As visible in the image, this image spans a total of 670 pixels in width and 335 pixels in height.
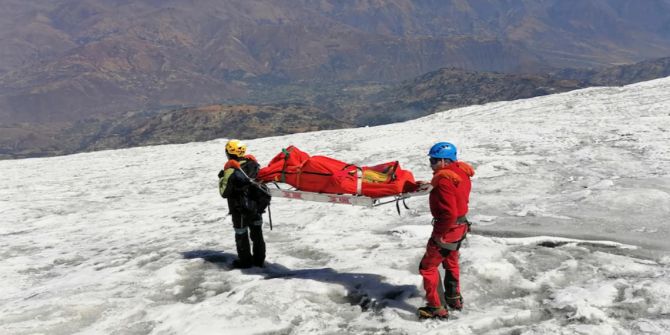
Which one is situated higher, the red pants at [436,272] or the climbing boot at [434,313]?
the red pants at [436,272]

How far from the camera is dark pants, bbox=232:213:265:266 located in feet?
29.5

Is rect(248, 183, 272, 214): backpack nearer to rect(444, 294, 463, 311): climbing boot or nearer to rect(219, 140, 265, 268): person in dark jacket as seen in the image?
rect(219, 140, 265, 268): person in dark jacket

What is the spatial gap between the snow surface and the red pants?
1.12 feet

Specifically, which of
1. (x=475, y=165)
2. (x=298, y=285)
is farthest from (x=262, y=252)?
(x=475, y=165)

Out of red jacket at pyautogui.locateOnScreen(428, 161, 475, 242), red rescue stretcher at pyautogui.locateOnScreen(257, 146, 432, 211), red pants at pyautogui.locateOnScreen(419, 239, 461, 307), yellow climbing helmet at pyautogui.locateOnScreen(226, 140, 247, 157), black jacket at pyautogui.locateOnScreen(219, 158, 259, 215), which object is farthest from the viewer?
yellow climbing helmet at pyautogui.locateOnScreen(226, 140, 247, 157)

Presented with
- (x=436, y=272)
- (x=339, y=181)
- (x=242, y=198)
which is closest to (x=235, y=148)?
(x=242, y=198)

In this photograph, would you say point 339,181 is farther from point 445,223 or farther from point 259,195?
point 445,223

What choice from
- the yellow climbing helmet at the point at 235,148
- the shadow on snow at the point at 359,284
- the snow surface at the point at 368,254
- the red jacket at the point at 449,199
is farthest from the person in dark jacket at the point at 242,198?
the red jacket at the point at 449,199

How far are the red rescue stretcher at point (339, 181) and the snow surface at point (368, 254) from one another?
1.40 metres

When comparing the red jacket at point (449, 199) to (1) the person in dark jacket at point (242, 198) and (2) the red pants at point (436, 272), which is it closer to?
(2) the red pants at point (436, 272)

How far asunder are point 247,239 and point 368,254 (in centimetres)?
240

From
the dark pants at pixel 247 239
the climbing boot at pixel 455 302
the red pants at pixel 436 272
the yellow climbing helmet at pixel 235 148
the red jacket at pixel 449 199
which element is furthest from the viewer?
the dark pants at pixel 247 239

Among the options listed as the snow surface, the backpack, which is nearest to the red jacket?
the snow surface

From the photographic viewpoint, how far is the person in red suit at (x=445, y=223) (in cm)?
648
